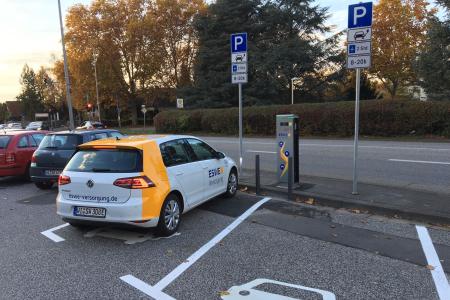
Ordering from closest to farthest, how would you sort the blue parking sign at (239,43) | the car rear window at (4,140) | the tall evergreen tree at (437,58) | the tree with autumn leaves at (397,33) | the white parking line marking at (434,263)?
the white parking line marking at (434,263), the blue parking sign at (239,43), the car rear window at (4,140), the tall evergreen tree at (437,58), the tree with autumn leaves at (397,33)

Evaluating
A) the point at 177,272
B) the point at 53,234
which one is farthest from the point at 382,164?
the point at 53,234

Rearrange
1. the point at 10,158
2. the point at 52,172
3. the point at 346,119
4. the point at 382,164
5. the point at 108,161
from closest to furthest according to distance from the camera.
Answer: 1. the point at 108,161
2. the point at 52,172
3. the point at 10,158
4. the point at 382,164
5. the point at 346,119

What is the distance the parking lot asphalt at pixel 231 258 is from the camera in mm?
3939

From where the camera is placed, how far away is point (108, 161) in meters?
5.60

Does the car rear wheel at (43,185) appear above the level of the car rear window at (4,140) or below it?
below

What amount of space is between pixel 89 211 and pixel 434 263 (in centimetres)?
439

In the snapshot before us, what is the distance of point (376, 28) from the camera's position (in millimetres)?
42062

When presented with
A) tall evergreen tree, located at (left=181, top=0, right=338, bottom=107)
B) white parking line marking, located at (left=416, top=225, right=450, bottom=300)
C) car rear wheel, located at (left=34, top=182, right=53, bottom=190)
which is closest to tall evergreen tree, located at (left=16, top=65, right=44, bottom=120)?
tall evergreen tree, located at (left=181, top=0, right=338, bottom=107)

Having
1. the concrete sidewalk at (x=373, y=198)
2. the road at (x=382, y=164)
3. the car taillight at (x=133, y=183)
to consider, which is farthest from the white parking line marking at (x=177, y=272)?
the road at (x=382, y=164)

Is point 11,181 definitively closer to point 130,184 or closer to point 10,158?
point 10,158

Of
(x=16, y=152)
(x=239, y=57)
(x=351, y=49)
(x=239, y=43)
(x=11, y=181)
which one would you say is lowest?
(x=11, y=181)

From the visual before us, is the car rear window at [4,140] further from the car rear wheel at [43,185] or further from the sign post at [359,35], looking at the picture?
the sign post at [359,35]

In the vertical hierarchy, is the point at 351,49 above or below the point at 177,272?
above

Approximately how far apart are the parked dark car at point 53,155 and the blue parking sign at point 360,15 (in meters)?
6.60
